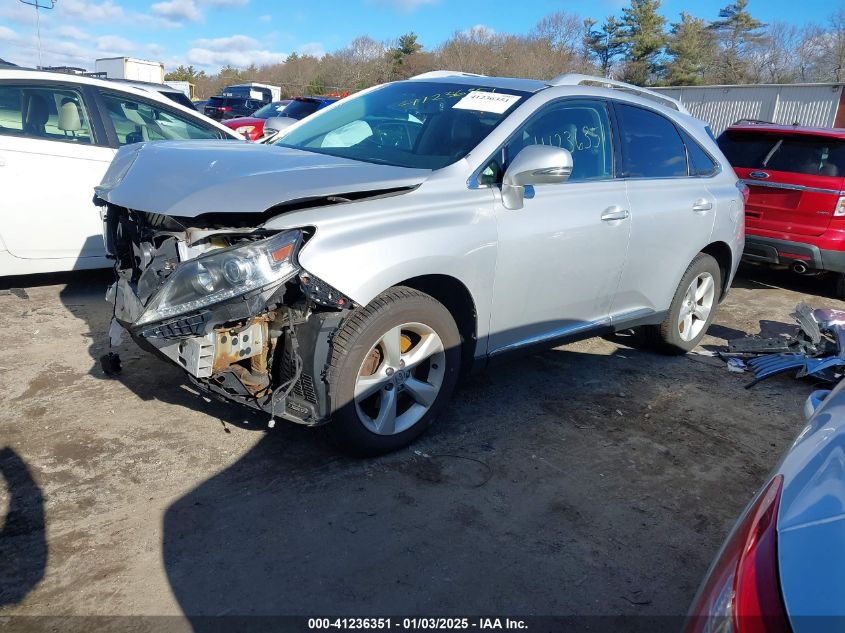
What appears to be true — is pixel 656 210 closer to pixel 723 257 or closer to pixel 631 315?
pixel 631 315

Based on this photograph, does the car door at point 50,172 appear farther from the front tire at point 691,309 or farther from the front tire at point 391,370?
the front tire at point 691,309

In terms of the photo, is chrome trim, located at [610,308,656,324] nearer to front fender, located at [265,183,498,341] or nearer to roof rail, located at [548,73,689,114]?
front fender, located at [265,183,498,341]

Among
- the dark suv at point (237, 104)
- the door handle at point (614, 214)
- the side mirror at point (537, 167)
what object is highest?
the dark suv at point (237, 104)

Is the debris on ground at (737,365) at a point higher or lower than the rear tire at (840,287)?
lower

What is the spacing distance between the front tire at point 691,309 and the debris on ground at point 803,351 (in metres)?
0.30

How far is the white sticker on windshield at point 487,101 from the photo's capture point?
3807mm

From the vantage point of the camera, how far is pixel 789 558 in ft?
4.20

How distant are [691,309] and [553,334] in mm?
1798

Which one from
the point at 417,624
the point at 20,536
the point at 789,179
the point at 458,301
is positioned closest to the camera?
the point at 417,624

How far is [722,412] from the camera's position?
173 inches

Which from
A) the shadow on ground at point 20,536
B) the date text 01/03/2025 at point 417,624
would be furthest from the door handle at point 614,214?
the shadow on ground at point 20,536

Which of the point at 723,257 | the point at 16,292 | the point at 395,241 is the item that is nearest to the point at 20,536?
the point at 395,241

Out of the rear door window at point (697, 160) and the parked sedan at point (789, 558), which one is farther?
the rear door window at point (697, 160)

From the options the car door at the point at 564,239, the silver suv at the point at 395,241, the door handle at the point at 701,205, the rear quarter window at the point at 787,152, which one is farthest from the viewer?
the rear quarter window at the point at 787,152
